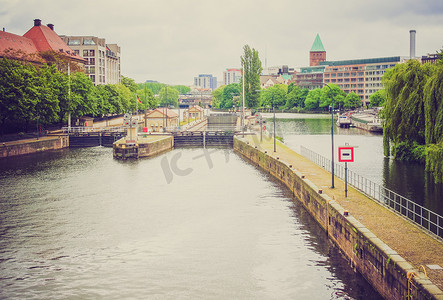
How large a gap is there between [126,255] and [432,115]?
31157 mm

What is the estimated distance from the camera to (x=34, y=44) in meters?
127

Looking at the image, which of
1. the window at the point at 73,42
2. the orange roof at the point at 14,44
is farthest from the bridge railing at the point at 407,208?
the window at the point at 73,42

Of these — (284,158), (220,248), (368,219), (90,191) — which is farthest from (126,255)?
(284,158)

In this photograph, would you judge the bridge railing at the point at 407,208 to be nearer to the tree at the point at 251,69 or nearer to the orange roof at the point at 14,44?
the orange roof at the point at 14,44

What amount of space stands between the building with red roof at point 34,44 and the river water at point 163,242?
50249 mm

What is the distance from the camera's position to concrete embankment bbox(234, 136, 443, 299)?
19641 millimetres

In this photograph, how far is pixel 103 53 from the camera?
16950 centimetres

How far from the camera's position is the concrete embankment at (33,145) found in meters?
72.2

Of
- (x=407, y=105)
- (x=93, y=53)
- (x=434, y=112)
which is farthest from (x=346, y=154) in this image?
(x=93, y=53)

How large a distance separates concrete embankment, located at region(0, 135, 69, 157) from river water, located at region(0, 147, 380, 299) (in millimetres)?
17030

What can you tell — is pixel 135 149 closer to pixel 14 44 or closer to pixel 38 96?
pixel 38 96

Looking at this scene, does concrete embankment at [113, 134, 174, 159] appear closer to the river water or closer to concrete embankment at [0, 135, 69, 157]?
concrete embankment at [0, 135, 69, 157]

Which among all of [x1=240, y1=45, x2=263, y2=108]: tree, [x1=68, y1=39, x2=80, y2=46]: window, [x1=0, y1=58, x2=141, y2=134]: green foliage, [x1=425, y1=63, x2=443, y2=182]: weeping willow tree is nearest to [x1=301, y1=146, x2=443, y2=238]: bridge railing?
[x1=425, y1=63, x2=443, y2=182]: weeping willow tree

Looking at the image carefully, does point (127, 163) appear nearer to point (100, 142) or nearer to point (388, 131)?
point (100, 142)
